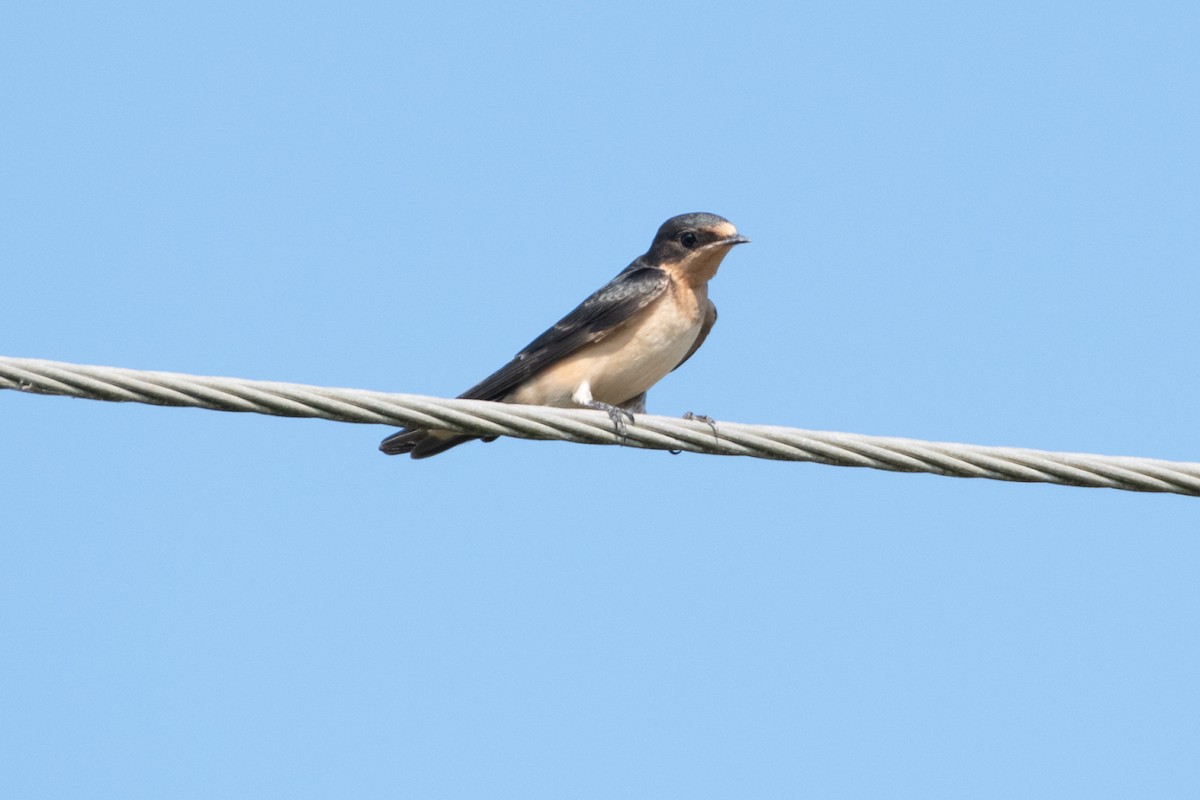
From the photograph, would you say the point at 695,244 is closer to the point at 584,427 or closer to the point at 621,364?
the point at 621,364

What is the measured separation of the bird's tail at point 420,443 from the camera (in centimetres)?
838

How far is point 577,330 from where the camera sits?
852cm

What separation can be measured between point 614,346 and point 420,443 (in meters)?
1.07

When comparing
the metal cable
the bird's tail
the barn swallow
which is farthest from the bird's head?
the metal cable

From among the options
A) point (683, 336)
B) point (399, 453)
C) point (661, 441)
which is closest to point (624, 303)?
point (683, 336)

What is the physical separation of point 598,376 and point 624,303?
41 cm

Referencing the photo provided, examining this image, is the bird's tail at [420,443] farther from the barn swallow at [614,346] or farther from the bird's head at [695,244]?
the bird's head at [695,244]

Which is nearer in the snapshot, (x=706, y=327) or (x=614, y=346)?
(x=614, y=346)

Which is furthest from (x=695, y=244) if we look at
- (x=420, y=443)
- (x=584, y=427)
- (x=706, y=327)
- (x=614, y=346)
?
(x=584, y=427)

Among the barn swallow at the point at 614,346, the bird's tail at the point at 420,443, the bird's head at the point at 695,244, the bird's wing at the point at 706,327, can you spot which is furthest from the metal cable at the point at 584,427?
the bird's wing at the point at 706,327

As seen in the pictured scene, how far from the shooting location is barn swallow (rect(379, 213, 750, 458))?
8438mm

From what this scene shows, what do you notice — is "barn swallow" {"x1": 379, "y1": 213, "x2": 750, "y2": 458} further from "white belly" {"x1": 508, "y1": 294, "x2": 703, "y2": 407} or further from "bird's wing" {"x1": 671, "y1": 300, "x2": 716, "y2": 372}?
"bird's wing" {"x1": 671, "y1": 300, "x2": 716, "y2": 372}

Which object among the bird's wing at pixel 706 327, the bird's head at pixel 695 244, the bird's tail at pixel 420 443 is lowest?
the bird's tail at pixel 420 443

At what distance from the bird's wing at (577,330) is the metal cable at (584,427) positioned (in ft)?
8.97
